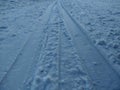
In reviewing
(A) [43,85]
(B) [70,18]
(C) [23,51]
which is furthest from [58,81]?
(B) [70,18]

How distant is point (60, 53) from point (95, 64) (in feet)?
2.32

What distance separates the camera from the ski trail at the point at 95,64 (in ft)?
7.06

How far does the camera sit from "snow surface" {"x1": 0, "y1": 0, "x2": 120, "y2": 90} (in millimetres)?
2186

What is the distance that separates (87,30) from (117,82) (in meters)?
1.88

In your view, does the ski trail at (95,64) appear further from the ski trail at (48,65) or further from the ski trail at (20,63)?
the ski trail at (20,63)

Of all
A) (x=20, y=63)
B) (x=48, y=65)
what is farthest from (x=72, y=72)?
(x=20, y=63)

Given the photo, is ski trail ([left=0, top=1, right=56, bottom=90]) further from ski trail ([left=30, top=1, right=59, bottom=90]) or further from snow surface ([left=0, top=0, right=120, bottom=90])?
ski trail ([left=30, top=1, right=59, bottom=90])

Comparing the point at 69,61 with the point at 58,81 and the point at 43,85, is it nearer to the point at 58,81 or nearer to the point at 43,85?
the point at 58,81

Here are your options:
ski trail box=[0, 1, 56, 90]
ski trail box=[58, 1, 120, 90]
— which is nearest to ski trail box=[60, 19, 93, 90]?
ski trail box=[58, 1, 120, 90]

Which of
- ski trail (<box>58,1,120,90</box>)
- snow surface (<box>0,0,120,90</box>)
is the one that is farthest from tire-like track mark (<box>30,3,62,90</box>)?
ski trail (<box>58,1,120,90</box>)

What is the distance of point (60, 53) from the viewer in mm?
2859

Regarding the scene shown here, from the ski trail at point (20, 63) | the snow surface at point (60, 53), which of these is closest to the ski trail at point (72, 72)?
the snow surface at point (60, 53)

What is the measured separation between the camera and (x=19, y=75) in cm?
234

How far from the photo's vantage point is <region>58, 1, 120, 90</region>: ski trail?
2.15 m
